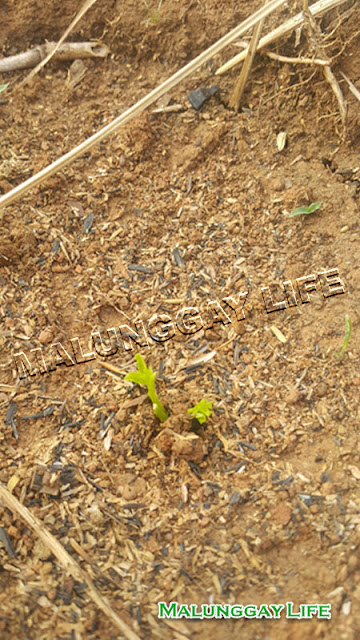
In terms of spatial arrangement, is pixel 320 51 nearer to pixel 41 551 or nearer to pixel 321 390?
pixel 321 390

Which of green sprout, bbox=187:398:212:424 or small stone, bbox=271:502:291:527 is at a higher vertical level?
green sprout, bbox=187:398:212:424

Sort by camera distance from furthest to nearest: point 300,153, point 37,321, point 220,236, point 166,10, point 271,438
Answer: point 166,10
point 300,153
point 220,236
point 37,321
point 271,438

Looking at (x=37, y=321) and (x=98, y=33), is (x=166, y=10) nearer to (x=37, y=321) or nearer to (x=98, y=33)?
(x=98, y=33)

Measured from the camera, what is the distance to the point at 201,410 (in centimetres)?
193

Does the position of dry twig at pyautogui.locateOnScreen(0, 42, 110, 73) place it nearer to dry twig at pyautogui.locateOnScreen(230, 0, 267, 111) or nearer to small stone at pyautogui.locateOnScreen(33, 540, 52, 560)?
dry twig at pyautogui.locateOnScreen(230, 0, 267, 111)

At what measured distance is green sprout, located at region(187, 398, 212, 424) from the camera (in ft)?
6.30

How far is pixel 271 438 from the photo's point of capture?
204 centimetres

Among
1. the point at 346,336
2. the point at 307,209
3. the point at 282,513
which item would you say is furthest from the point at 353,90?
the point at 282,513

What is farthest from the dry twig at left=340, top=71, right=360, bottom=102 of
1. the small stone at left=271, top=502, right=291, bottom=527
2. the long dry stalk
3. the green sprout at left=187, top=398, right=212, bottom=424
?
the small stone at left=271, top=502, right=291, bottom=527

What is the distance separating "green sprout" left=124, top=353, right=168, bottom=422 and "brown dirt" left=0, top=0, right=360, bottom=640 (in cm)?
7

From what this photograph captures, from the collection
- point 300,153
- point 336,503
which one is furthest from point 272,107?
point 336,503

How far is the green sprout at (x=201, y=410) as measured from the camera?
192 centimetres

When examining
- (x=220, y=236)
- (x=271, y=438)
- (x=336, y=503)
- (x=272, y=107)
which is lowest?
(x=336, y=503)

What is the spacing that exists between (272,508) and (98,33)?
2526mm
